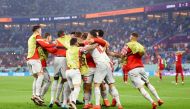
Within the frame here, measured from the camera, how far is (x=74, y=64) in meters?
14.2

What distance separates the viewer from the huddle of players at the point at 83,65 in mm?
14258

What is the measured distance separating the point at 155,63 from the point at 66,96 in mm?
39969

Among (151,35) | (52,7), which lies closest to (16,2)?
(52,7)

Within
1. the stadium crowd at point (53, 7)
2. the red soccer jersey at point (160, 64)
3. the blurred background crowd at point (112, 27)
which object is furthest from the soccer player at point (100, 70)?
the stadium crowd at point (53, 7)

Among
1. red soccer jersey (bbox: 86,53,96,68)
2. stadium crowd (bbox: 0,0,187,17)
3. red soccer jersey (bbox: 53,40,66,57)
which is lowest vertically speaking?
red soccer jersey (bbox: 86,53,96,68)

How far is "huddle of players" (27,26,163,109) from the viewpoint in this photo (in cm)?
1426

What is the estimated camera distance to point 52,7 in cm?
8438

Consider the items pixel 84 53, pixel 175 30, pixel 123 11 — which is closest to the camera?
pixel 84 53

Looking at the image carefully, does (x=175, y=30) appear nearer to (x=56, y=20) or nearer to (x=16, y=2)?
(x=56, y=20)

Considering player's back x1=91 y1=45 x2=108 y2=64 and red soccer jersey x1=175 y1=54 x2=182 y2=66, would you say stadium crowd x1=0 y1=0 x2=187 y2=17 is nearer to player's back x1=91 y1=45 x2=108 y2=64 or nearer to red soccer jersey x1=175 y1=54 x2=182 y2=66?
red soccer jersey x1=175 y1=54 x2=182 y2=66

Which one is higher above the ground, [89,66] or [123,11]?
[123,11]

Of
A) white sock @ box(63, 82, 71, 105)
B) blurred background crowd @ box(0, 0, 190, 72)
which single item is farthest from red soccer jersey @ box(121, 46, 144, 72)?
blurred background crowd @ box(0, 0, 190, 72)

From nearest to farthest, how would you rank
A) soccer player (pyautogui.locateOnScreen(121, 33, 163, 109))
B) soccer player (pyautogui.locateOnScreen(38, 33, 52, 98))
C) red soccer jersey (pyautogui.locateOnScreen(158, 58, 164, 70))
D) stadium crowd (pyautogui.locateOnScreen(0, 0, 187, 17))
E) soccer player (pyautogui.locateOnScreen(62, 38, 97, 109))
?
soccer player (pyautogui.locateOnScreen(62, 38, 97, 109)) < soccer player (pyautogui.locateOnScreen(121, 33, 163, 109)) < soccer player (pyautogui.locateOnScreen(38, 33, 52, 98)) < red soccer jersey (pyautogui.locateOnScreen(158, 58, 164, 70)) < stadium crowd (pyautogui.locateOnScreen(0, 0, 187, 17))

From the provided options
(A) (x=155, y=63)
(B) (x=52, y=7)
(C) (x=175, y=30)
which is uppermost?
(B) (x=52, y=7)
